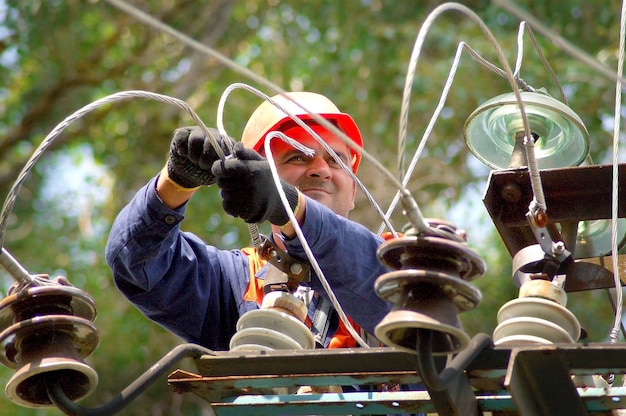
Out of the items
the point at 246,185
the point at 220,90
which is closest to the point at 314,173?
the point at 246,185

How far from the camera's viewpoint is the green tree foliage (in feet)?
26.1

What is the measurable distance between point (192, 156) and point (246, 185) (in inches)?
8.0

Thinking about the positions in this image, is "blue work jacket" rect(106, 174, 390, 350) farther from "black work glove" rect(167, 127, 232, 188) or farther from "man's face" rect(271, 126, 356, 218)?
"man's face" rect(271, 126, 356, 218)

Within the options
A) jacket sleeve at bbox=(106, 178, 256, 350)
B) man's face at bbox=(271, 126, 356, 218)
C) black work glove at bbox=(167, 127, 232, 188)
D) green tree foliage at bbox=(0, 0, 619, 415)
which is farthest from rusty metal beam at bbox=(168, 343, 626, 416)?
green tree foliage at bbox=(0, 0, 619, 415)

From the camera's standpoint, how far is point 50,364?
236 cm

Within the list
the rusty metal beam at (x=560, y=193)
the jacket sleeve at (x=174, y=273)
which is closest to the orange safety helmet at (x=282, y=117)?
the jacket sleeve at (x=174, y=273)

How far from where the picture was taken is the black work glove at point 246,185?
8.64 feet

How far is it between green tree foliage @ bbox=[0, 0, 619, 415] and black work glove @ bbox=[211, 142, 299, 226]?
4.74 metres

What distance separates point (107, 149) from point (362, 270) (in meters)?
6.91

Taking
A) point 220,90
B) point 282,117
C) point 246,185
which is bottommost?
point 246,185

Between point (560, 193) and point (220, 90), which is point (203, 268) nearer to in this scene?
point (560, 193)

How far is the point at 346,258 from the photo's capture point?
9.57 feet

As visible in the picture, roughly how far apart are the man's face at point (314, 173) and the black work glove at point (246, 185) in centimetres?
92

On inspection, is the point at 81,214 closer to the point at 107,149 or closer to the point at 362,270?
the point at 107,149
